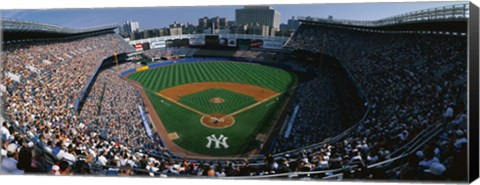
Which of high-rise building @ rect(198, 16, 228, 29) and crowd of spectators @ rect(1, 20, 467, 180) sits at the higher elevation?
high-rise building @ rect(198, 16, 228, 29)

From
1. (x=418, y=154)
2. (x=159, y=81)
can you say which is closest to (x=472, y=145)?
(x=418, y=154)

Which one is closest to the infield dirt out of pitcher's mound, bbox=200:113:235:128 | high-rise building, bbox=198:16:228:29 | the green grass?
the green grass

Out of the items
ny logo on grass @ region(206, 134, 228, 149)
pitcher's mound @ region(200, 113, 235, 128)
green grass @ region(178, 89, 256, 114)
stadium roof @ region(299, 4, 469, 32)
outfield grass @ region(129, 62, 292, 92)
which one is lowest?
ny logo on grass @ region(206, 134, 228, 149)

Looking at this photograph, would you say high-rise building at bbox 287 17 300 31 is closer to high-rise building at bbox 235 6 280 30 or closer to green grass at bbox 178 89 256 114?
high-rise building at bbox 235 6 280 30

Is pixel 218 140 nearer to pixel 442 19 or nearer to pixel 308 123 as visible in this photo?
pixel 308 123

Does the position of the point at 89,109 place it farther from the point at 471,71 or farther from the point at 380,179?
the point at 471,71

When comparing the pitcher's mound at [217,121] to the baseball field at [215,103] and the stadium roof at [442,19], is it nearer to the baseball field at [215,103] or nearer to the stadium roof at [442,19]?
the baseball field at [215,103]
